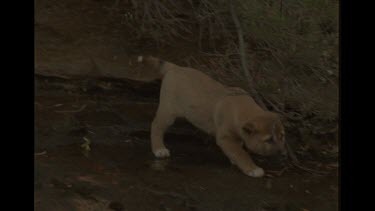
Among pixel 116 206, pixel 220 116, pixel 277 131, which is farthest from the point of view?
pixel 220 116

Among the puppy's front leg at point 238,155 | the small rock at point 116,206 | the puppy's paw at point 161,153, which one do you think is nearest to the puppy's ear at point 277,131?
the puppy's front leg at point 238,155

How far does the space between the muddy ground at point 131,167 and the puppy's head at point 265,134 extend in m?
0.26

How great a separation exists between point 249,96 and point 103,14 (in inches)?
93.4

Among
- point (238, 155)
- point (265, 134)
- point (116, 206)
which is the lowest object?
point (116, 206)

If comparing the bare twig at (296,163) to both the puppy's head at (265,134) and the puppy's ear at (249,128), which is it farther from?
the puppy's ear at (249,128)

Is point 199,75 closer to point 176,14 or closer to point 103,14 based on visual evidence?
point 176,14

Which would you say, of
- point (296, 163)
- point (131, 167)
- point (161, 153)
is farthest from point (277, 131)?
point (131, 167)

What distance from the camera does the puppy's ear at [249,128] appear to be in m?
5.68

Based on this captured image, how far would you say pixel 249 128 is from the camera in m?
5.70

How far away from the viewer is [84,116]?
660cm

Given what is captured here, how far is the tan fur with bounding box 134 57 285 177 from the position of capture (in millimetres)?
5715

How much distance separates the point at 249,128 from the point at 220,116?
1.21 feet

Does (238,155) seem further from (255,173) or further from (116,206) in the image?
(116,206)

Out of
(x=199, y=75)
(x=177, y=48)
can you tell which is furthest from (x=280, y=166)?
(x=177, y=48)
